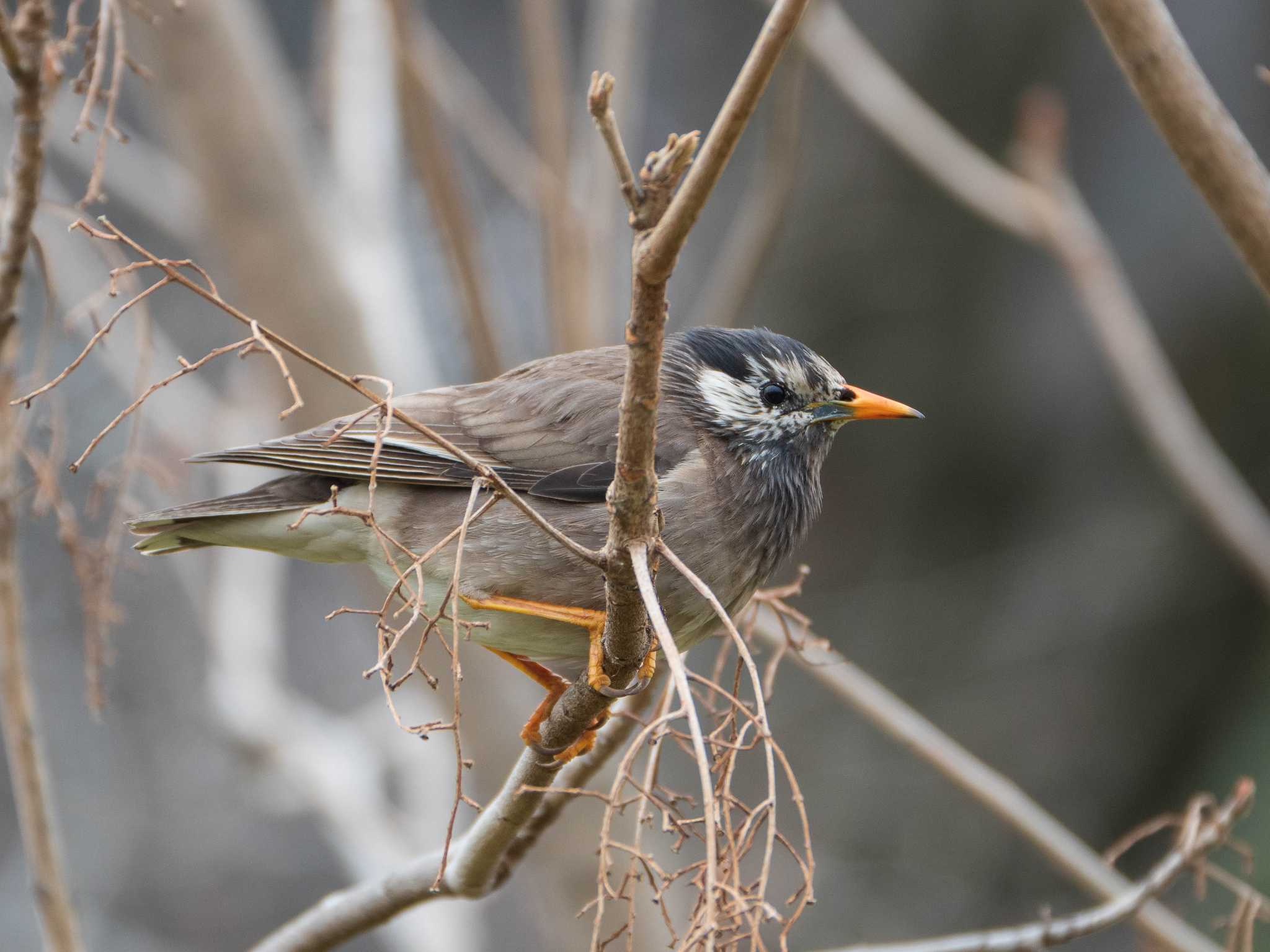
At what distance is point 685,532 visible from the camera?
3.25 m

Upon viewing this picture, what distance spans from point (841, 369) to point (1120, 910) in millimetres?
5807

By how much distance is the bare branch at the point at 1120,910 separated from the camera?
3004 mm

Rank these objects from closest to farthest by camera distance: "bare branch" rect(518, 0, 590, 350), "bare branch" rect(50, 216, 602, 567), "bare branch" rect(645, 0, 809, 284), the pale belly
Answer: "bare branch" rect(645, 0, 809, 284)
"bare branch" rect(50, 216, 602, 567)
the pale belly
"bare branch" rect(518, 0, 590, 350)

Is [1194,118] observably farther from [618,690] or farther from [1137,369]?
[1137,369]

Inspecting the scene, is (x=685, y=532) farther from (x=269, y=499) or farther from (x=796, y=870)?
(x=796, y=870)

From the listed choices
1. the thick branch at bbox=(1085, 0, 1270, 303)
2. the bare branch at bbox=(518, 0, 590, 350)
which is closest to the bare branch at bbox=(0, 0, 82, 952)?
the thick branch at bbox=(1085, 0, 1270, 303)

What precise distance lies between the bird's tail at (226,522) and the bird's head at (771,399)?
112 cm

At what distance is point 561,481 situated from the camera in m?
3.47

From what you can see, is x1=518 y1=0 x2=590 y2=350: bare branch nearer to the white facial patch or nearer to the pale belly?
the white facial patch

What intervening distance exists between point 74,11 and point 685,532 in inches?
72.7

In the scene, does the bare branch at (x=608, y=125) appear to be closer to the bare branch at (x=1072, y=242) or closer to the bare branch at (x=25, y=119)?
the bare branch at (x=25, y=119)

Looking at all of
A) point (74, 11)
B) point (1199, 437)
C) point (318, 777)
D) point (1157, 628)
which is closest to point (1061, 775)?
point (1157, 628)

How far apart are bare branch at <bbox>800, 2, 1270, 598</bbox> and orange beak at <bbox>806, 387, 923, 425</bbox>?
168 cm

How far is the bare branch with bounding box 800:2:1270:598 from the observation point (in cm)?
470
